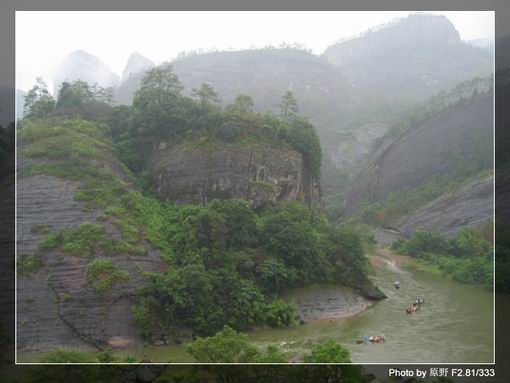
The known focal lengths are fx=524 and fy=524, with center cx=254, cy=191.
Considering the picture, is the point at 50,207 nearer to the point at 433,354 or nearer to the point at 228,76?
the point at 433,354

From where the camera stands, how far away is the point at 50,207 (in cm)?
1555

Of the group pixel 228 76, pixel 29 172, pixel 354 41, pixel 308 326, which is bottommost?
pixel 308 326

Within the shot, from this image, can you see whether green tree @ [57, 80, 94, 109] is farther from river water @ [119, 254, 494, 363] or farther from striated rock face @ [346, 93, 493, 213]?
striated rock face @ [346, 93, 493, 213]

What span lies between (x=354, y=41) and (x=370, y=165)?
1986 inches

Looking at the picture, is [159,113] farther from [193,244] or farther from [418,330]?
[418,330]

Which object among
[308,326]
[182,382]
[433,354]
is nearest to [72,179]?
[308,326]

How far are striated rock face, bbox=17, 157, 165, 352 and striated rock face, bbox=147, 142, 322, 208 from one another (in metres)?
4.03

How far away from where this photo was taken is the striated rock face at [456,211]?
1004 inches

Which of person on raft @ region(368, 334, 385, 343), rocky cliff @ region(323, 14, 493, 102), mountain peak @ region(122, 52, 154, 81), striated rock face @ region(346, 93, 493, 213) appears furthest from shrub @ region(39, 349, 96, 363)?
mountain peak @ region(122, 52, 154, 81)

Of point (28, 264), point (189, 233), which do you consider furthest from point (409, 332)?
point (28, 264)

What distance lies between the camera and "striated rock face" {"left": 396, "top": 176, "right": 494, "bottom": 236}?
83.6 feet

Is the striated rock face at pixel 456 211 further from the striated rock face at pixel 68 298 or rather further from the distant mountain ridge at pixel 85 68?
the distant mountain ridge at pixel 85 68

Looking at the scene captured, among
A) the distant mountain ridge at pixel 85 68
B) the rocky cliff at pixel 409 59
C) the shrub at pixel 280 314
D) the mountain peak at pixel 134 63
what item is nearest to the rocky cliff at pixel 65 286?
the shrub at pixel 280 314

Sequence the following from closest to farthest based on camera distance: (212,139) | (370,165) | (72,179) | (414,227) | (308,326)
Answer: (308,326)
(72,179)
(212,139)
(414,227)
(370,165)
